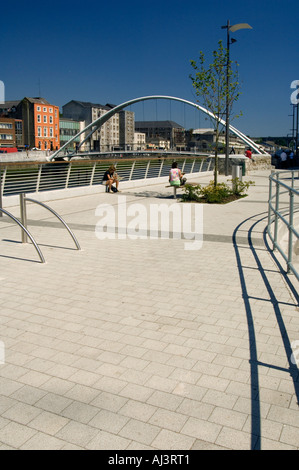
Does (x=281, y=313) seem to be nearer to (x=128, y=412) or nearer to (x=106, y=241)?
(x=128, y=412)

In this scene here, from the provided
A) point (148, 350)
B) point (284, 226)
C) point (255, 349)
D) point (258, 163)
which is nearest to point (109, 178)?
point (284, 226)

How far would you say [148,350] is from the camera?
4113mm

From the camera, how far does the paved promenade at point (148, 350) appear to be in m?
2.93

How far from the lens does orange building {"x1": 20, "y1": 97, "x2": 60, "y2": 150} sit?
117812mm

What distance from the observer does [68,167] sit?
16.4 meters

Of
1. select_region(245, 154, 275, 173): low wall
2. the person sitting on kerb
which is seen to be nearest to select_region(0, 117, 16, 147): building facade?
select_region(245, 154, 275, 173): low wall

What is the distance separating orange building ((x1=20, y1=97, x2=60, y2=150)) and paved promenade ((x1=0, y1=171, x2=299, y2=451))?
115 m

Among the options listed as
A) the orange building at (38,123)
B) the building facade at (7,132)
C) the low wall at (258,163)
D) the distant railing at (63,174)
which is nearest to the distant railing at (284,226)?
the distant railing at (63,174)

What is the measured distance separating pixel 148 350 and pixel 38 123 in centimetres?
12335

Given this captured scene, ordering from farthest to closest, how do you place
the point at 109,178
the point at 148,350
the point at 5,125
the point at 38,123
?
the point at 38,123 < the point at 5,125 < the point at 109,178 < the point at 148,350

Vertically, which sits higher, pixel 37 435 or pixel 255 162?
pixel 255 162

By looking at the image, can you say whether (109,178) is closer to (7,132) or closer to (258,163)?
(258,163)

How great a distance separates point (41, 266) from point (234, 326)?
3484mm
